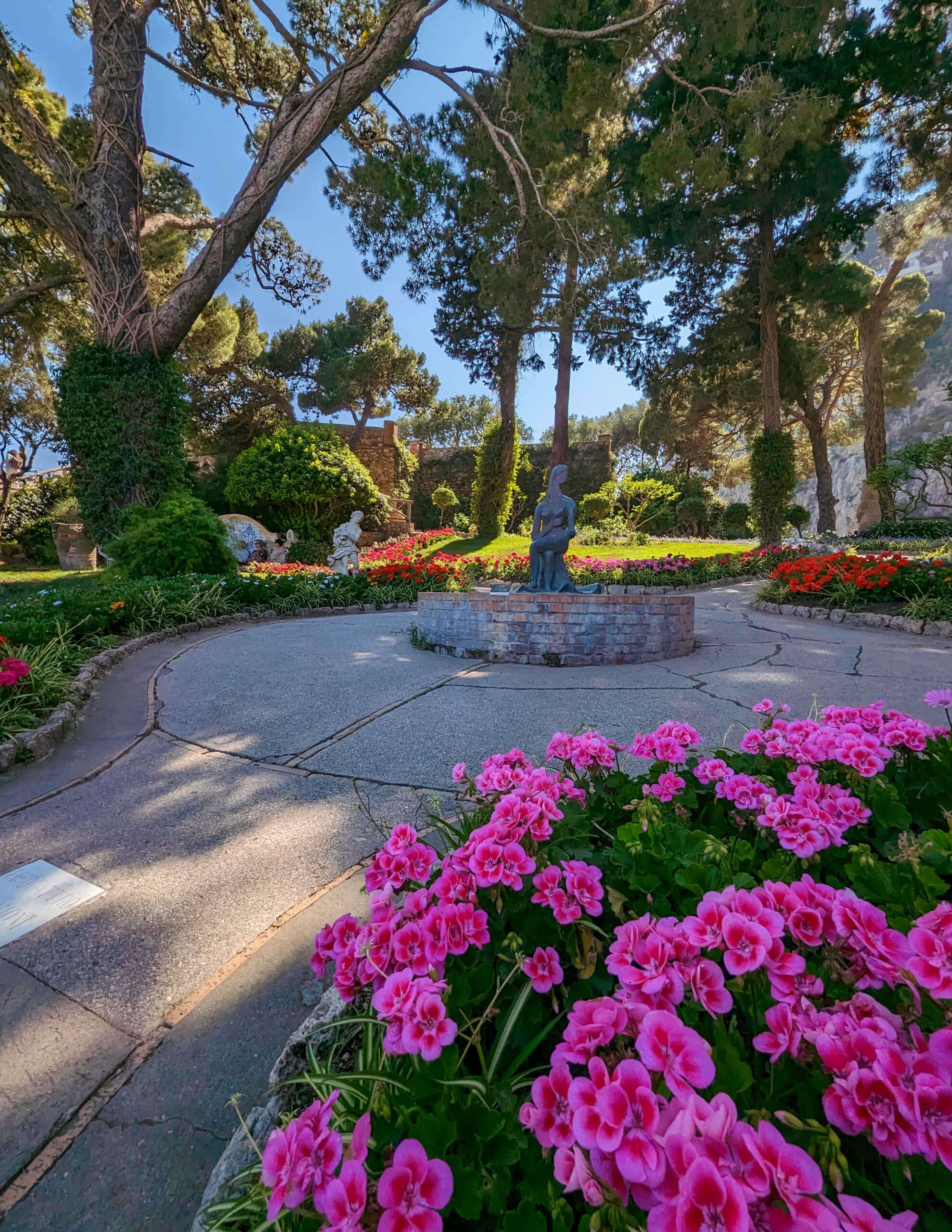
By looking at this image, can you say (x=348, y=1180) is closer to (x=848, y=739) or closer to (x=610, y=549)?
(x=848, y=739)

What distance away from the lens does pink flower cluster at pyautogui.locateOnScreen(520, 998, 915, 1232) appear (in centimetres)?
42

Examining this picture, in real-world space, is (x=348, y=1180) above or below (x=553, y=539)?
below

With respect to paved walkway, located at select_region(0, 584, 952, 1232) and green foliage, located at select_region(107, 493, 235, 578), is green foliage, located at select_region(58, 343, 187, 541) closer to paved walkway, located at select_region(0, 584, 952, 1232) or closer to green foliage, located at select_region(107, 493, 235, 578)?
green foliage, located at select_region(107, 493, 235, 578)

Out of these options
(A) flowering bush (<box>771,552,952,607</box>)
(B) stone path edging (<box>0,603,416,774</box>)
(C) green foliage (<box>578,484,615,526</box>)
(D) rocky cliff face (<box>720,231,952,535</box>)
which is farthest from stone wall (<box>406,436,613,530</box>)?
(D) rocky cliff face (<box>720,231,952,535</box>)

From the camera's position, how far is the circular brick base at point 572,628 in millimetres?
4379

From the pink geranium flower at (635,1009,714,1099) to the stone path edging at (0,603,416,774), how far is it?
123 inches

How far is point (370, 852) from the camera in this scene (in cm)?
180

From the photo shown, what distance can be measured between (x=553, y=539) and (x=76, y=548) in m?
10.1

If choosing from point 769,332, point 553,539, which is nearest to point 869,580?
point 553,539

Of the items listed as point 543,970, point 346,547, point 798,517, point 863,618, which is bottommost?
point 863,618

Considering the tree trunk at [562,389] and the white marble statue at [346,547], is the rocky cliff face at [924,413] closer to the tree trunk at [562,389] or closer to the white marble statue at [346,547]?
the tree trunk at [562,389]

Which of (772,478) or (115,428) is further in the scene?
(772,478)

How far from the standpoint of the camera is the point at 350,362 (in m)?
17.7

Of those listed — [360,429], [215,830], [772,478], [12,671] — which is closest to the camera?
[215,830]
